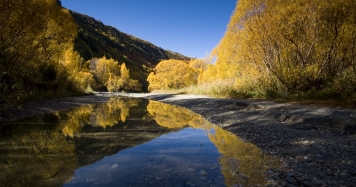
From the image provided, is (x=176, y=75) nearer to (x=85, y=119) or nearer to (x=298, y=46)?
(x=298, y=46)

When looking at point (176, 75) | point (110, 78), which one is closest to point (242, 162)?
point (176, 75)

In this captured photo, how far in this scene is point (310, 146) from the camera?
16.9 ft

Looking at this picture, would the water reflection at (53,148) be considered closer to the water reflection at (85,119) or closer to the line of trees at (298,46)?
the water reflection at (85,119)

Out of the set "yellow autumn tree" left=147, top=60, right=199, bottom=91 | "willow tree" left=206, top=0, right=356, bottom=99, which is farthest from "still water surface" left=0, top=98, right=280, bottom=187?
"yellow autumn tree" left=147, top=60, right=199, bottom=91

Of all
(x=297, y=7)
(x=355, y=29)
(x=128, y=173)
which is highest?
(x=297, y=7)

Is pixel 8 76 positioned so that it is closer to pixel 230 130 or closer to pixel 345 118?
pixel 230 130

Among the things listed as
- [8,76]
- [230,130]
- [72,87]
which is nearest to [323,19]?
[230,130]

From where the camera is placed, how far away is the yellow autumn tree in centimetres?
4428

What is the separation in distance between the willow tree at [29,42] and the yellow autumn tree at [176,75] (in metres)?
27.0

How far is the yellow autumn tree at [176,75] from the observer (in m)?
44.3

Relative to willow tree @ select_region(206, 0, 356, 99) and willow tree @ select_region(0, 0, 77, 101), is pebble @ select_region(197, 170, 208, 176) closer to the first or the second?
willow tree @ select_region(0, 0, 77, 101)

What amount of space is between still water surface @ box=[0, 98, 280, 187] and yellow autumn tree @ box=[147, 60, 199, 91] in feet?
121

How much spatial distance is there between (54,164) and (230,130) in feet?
17.9

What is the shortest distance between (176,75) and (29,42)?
33622 mm
